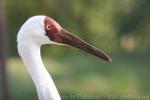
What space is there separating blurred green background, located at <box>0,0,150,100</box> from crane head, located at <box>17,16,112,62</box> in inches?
297

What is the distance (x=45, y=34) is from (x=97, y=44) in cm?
1404

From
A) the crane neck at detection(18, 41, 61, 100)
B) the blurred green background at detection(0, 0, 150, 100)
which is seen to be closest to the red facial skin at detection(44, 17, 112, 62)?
the crane neck at detection(18, 41, 61, 100)

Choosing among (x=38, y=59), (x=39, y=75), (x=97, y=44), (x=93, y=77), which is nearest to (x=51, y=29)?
(x=38, y=59)

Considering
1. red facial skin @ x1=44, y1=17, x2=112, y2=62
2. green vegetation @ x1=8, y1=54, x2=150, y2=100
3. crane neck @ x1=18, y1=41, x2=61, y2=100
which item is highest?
green vegetation @ x1=8, y1=54, x2=150, y2=100

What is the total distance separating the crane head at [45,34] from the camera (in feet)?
22.2

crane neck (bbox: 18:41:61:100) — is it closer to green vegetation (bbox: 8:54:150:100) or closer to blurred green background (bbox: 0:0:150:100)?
green vegetation (bbox: 8:54:150:100)

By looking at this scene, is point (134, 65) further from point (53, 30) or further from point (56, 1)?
point (53, 30)

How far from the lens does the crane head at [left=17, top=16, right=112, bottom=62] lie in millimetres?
6754

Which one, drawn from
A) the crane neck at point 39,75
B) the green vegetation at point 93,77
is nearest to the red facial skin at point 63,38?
the crane neck at point 39,75

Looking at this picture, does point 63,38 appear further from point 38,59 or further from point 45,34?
point 38,59

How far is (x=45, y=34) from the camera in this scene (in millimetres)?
6945

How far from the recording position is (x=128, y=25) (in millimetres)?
16281

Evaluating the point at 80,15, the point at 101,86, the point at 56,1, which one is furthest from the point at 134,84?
the point at 80,15

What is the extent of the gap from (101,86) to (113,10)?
9.84ft
